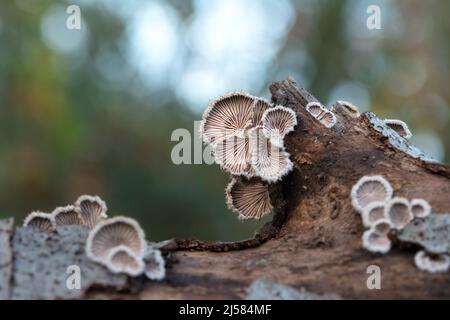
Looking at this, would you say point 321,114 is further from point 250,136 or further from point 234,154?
point 234,154

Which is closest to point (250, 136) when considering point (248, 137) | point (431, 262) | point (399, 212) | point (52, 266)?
point (248, 137)

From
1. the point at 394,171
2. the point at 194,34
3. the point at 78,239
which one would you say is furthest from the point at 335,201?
the point at 194,34

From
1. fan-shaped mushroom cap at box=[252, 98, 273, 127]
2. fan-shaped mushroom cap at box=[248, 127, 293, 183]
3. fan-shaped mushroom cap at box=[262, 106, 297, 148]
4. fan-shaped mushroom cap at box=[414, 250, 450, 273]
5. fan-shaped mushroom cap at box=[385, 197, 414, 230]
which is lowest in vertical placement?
fan-shaped mushroom cap at box=[414, 250, 450, 273]

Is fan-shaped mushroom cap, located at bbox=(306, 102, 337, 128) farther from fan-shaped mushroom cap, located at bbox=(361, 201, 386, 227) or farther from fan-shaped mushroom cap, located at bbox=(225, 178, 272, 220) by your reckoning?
fan-shaped mushroom cap, located at bbox=(361, 201, 386, 227)

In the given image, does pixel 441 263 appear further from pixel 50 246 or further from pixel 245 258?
pixel 50 246

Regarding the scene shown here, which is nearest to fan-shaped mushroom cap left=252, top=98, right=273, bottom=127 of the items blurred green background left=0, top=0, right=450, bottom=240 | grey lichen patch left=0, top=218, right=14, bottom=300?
grey lichen patch left=0, top=218, right=14, bottom=300
